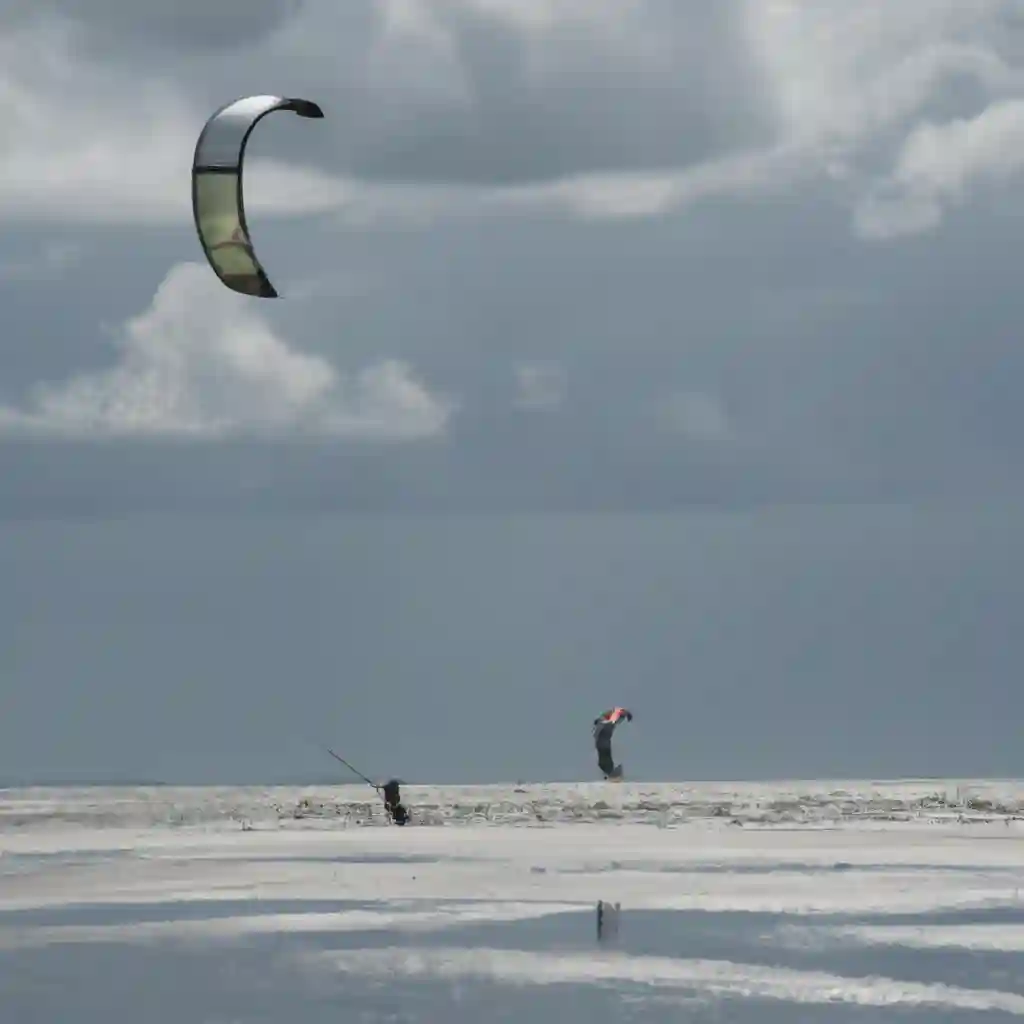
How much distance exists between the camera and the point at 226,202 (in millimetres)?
34969

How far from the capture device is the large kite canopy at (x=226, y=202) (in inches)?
1369

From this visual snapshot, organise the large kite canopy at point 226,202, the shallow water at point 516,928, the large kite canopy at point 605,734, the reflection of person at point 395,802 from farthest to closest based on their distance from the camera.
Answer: the large kite canopy at point 605,734, the reflection of person at point 395,802, the large kite canopy at point 226,202, the shallow water at point 516,928

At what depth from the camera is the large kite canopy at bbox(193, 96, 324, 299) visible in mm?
34781

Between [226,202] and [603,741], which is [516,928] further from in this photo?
[603,741]

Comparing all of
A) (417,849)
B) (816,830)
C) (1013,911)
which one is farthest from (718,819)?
(1013,911)

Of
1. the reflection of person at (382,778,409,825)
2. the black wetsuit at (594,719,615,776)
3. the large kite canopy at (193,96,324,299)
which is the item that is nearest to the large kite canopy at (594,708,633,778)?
the black wetsuit at (594,719,615,776)

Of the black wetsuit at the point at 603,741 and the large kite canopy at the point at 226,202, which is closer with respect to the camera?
the large kite canopy at the point at 226,202

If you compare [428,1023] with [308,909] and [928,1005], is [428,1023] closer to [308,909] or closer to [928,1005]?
[928,1005]

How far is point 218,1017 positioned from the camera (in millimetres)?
19047

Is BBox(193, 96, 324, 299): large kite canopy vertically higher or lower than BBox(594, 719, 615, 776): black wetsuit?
higher

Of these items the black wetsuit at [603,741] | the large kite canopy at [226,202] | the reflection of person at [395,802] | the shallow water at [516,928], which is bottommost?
the shallow water at [516,928]

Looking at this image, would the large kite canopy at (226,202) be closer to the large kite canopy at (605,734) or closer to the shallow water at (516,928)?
the shallow water at (516,928)

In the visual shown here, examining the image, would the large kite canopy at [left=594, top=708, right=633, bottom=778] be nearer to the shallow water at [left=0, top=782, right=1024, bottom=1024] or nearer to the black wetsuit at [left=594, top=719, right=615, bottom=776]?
the black wetsuit at [left=594, top=719, right=615, bottom=776]

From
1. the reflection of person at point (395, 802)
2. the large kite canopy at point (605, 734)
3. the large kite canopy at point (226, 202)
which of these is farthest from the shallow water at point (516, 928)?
the large kite canopy at point (605, 734)
